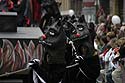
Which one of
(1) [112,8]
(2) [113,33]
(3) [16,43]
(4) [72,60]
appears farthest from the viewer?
(1) [112,8]

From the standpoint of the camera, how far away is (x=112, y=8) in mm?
30422

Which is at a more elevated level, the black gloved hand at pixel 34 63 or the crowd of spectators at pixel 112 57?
the black gloved hand at pixel 34 63

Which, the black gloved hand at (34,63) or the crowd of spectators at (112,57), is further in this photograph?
the crowd of spectators at (112,57)

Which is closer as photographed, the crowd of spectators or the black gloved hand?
the black gloved hand

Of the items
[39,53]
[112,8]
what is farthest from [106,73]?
[112,8]

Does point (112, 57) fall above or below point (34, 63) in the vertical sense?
below

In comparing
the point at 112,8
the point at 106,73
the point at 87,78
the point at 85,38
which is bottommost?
the point at 112,8

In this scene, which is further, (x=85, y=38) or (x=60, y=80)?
(x=85, y=38)

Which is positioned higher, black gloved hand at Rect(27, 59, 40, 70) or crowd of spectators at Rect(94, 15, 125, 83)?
black gloved hand at Rect(27, 59, 40, 70)

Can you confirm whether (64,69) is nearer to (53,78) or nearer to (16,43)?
(53,78)

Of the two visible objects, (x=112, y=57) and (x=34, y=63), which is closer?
(x=34, y=63)

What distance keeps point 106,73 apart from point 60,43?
4.30 meters

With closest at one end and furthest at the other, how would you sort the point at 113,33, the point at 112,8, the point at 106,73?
1. the point at 106,73
2. the point at 113,33
3. the point at 112,8

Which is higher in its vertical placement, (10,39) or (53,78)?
(10,39)
